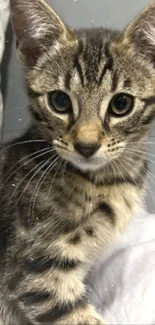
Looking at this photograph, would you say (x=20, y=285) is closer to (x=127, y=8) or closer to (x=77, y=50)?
(x=77, y=50)

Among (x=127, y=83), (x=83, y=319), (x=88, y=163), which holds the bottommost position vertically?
(x=83, y=319)

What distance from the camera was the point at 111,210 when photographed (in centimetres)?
102

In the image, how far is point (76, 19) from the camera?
1.28m

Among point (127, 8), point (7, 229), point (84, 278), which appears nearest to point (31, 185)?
point (7, 229)

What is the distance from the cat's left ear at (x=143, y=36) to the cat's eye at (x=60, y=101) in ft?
0.45

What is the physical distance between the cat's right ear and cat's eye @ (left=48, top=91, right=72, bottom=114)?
9 cm

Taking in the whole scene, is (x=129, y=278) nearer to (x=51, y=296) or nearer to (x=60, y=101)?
(x=51, y=296)

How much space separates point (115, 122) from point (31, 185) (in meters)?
0.20

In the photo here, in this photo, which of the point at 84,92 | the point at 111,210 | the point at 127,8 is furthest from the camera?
the point at 127,8

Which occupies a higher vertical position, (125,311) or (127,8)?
(127,8)

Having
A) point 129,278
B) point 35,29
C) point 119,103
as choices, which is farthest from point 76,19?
point 129,278

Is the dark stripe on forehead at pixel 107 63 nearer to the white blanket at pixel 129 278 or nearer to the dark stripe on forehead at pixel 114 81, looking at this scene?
the dark stripe on forehead at pixel 114 81

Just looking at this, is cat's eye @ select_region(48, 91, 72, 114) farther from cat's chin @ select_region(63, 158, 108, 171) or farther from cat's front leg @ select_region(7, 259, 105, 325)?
cat's front leg @ select_region(7, 259, 105, 325)

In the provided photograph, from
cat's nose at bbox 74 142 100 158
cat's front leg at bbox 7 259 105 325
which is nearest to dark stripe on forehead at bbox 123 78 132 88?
cat's nose at bbox 74 142 100 158
